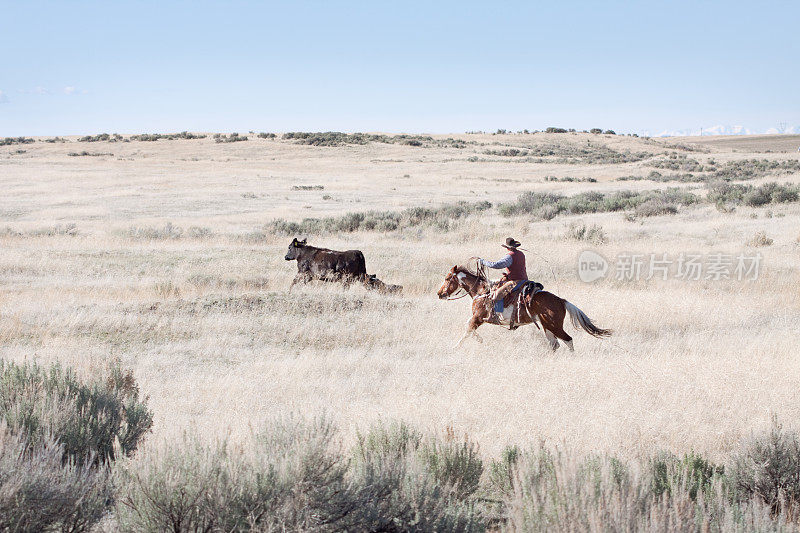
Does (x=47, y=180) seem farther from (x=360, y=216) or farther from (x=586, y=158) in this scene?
(x=586, y=158)

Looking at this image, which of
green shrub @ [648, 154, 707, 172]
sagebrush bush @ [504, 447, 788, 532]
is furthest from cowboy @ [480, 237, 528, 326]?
green shrub @ [648, 154, 707, 172]

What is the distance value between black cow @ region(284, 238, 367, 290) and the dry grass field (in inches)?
21.9

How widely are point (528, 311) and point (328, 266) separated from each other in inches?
266

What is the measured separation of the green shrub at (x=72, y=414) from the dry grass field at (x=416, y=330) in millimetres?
395

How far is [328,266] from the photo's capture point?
584 inches

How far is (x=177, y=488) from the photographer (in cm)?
344

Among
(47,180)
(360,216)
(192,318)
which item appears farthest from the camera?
(47,180)

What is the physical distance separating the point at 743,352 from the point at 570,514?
282 inches

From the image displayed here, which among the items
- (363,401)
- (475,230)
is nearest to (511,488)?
(363,401)

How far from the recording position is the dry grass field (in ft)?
21.8

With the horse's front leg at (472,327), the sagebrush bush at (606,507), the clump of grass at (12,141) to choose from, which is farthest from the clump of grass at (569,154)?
the sagebrush bush at (606,507)

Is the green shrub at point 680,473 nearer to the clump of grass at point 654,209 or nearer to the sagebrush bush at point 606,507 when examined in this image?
the sagebrush bush at point 606,507

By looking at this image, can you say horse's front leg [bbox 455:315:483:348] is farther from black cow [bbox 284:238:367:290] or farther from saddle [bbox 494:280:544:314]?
black cow [bbox 284:238:367:290]

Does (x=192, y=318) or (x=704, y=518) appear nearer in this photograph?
(x=704, y=518)
